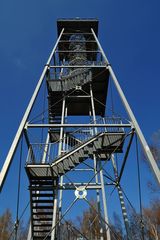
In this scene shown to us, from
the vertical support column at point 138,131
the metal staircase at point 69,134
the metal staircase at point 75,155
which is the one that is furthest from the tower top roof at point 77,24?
the metal staircase at point 75,155

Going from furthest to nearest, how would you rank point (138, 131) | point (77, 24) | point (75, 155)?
point (77, 24) → point (75, 155) → point (138, 131)

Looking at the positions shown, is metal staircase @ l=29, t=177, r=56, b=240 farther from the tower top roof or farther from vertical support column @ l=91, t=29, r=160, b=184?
the tower top roof

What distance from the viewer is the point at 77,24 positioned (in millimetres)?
14891

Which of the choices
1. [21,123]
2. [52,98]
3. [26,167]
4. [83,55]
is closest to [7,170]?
[21,123]

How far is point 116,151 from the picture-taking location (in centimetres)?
1035

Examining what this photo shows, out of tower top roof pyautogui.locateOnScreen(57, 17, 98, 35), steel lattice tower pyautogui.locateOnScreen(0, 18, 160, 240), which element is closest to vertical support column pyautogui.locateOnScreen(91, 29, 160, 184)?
steel lattice tower pyautogui.locateOnScreen(0, 18, 160, 240)

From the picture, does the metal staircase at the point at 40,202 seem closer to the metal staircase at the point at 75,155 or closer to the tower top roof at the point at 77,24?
the metal staircase at the point at 75,155

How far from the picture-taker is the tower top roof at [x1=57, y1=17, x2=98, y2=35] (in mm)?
14702

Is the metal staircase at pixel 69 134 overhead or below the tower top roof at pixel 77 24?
below

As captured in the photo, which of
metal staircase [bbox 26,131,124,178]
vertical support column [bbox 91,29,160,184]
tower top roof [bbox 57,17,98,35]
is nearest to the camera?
vertical support column [bbox 91,29,160,184]

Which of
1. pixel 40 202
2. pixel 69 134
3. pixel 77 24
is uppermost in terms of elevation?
pixel 77 24

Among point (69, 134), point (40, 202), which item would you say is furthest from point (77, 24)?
point (40, 202)

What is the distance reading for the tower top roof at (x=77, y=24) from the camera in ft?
48.2

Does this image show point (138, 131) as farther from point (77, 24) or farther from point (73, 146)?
point (77, 24)
